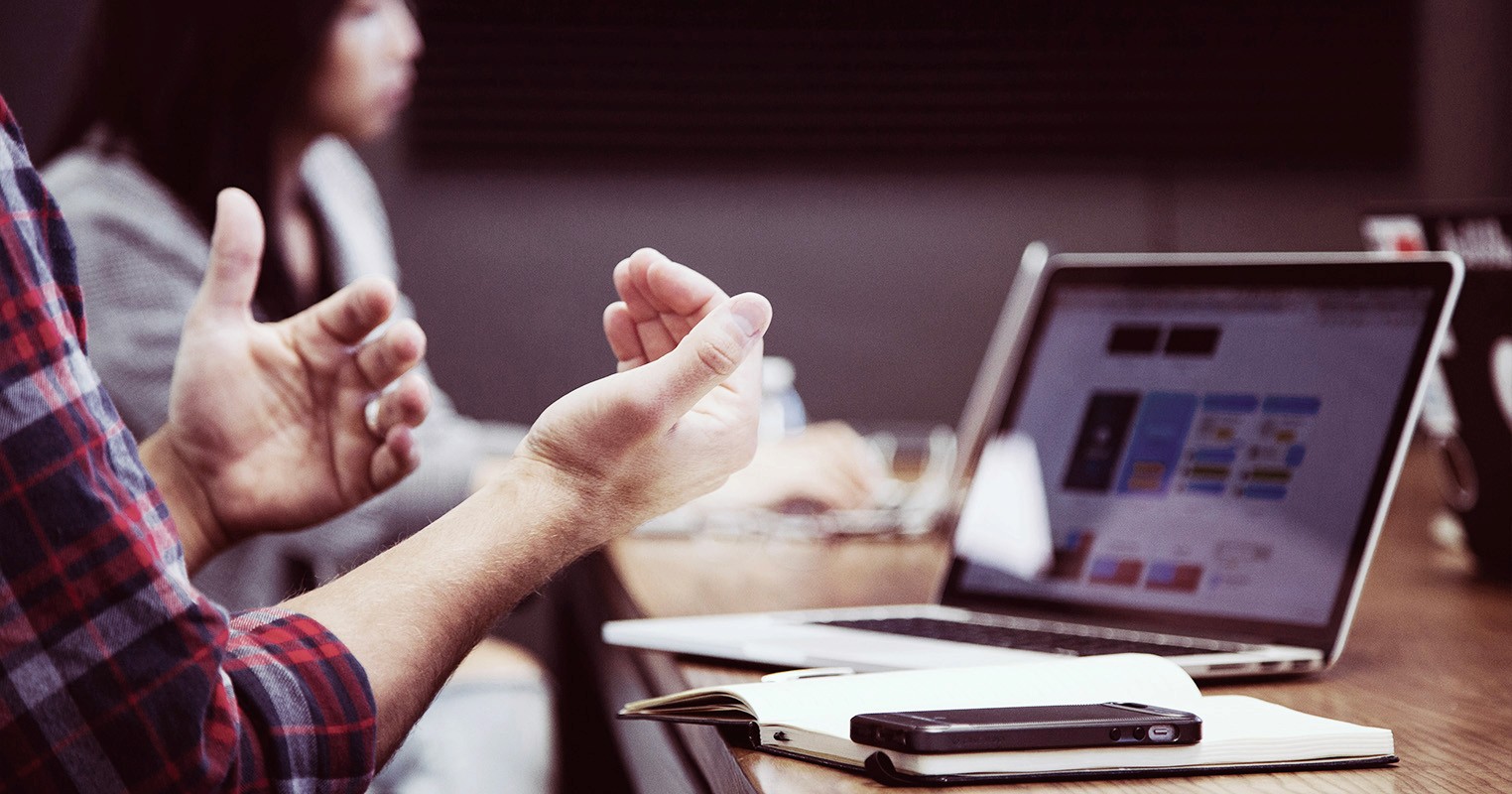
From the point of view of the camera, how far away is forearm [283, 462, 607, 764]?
749mm

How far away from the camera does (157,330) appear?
1.79m

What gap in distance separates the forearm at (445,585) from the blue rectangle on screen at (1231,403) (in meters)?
0.52

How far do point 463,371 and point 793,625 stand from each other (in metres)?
2.13

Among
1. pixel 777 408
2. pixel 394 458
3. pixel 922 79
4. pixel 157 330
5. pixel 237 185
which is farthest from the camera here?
pixel 922 79

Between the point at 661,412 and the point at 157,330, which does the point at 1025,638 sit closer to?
the point at 661,412

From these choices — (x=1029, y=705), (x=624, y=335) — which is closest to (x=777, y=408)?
(x=624, y=335)

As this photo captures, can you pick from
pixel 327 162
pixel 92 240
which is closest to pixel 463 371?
pixel 327 162

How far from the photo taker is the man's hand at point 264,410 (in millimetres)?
1133

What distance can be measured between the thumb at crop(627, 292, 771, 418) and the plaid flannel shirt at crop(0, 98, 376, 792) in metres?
0.26

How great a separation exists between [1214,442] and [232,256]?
820 millimetres

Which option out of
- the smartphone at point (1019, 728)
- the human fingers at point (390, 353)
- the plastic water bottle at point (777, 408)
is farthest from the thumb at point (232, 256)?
Answer: the plastic water bottle at point (777, 408)

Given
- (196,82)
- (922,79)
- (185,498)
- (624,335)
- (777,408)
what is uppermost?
(922,79)

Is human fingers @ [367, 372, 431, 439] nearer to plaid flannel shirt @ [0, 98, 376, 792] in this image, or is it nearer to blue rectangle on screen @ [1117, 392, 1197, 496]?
plaid flannel shirt @ [0, 98, 376, 792]

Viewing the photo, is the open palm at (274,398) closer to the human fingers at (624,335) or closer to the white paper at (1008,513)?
the human fingers at (624,335)
